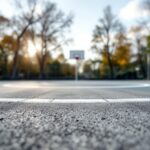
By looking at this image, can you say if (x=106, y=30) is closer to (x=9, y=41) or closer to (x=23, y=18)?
(x=23, y=18)

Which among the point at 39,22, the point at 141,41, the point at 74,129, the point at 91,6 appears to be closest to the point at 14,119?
the point at 74,129

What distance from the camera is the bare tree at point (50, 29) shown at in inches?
1035

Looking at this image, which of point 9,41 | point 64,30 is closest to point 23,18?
point 9,41

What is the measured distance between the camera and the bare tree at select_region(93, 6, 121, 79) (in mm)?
28094

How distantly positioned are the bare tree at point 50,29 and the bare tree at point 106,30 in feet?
13.5

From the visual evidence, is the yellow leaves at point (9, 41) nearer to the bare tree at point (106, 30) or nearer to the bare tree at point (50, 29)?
the bare tree at point (50, 29)

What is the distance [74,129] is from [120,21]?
2733 centimetres

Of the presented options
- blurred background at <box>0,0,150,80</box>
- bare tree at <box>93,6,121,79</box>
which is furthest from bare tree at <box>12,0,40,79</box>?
bare tree at <box>93,6,121,79</box>

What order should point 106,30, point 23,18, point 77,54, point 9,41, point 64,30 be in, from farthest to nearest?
1. point 106,30
2. point 64,30
3. point 9,41
4. point 23,18
5. point 77,54

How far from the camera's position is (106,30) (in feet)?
93.7

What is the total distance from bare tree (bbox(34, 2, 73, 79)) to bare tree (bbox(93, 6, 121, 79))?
4.11 metres

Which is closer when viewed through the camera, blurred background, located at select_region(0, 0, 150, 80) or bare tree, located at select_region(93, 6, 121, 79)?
blurred background, located at select_region(0, 0, 150, 80)

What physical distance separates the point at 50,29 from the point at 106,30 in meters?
7.24

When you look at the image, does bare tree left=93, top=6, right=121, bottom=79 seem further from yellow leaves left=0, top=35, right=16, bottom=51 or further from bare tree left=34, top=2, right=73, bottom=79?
yellow leaves left=0, top=35, right=16, bottom=51
